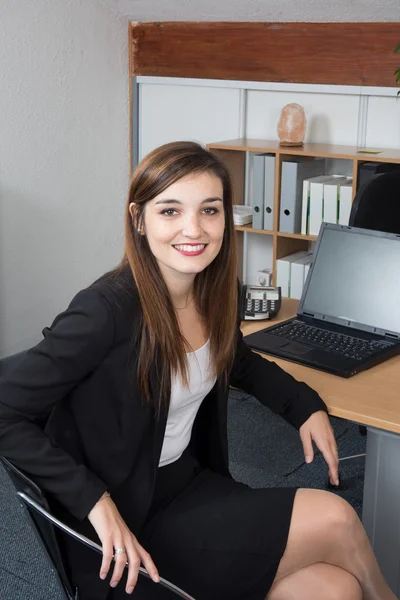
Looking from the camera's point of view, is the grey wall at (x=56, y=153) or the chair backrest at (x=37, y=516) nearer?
the chair backrest at (x=37, y=516)

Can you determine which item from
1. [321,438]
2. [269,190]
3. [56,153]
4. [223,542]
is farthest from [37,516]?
[56,153]

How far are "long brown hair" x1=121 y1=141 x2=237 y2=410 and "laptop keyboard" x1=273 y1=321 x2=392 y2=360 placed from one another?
1.15 ft

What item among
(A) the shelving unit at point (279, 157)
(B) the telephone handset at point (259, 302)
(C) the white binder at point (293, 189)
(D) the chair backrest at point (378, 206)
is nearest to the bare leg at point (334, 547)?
(B) the telephone handset at point (259, 302)

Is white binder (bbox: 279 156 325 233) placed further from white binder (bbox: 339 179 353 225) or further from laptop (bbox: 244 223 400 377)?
laptop (bbox: 244 223 400 377)

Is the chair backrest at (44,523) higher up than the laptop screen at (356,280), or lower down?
lower down

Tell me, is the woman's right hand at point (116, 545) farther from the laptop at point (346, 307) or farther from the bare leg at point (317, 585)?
the laptop at point (346, 307)

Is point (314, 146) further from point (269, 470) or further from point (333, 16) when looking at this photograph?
point (269, 470)

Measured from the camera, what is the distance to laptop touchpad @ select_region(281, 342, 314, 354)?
78.6 inches

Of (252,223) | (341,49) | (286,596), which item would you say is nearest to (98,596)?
(286,596)

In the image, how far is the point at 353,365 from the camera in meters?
1.90

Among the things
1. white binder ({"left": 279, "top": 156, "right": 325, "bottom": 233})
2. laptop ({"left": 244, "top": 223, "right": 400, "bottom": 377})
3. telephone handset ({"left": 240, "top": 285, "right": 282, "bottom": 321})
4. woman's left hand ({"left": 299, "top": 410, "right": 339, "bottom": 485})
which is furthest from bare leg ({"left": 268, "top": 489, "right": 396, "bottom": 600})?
white binder ({"left": 279, "top": 156, "right": 325, "bottom": 233})

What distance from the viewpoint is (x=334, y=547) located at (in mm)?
1584

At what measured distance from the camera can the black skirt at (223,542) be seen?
5.19ft

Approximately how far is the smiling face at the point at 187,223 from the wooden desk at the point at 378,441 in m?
0.42
